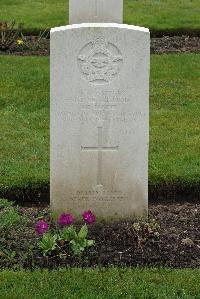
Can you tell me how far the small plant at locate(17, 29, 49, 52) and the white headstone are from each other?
21.7 ft

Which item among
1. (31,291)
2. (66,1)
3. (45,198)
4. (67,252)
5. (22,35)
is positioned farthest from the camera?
(66,1)

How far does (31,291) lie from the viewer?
5.48 metres

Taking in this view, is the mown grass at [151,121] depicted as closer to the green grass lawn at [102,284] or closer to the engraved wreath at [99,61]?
the engraved wreath at [99,61]

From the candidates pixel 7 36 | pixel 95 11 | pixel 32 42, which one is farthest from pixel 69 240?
pixel 32 42

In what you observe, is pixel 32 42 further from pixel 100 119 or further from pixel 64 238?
pixel 64 238

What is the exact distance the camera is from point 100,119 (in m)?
6.35

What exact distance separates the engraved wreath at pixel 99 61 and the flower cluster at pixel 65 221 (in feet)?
3.53

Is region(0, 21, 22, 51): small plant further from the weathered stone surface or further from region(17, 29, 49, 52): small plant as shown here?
the weathered stone surface

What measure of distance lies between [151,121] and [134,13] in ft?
21.7

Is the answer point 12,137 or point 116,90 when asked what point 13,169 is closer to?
point 12,137

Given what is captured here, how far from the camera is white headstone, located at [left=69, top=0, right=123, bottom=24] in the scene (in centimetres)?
635

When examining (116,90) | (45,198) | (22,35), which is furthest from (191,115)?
(22,35)

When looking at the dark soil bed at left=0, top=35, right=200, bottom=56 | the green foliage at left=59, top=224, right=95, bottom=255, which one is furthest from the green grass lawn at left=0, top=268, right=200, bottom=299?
the dark soil bed at left=0, top=35, right=200, bottom=56

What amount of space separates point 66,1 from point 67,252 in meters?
11.9
